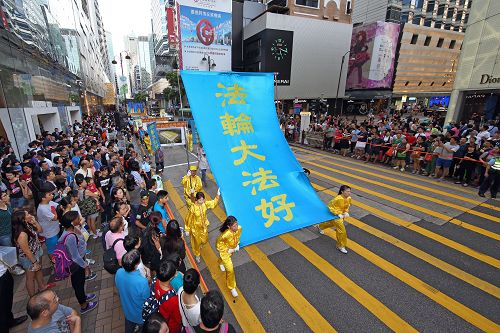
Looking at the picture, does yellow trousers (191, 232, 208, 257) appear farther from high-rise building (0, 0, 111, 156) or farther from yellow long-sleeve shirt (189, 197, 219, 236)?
high-rise building (0, 0, 111, 156)

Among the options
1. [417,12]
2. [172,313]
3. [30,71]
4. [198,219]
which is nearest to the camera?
[172,313]

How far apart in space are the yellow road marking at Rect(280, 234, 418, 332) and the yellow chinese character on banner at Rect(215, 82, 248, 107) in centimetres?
373

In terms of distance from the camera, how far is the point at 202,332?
2213mm

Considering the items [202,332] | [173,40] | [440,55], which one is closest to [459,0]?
[440,55]

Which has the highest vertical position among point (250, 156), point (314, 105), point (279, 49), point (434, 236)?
point (279, 49)

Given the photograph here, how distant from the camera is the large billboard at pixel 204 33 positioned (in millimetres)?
23936

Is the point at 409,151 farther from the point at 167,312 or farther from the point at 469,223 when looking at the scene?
the point at 167,312

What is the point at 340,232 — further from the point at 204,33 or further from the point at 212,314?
the point at 204,33

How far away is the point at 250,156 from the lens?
18.4 ft

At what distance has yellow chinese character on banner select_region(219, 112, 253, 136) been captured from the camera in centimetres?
544

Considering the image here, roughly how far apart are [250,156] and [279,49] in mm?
38169


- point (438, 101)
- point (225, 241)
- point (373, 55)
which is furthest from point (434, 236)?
point (438, 101)

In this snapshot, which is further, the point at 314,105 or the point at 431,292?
the point at 314,105

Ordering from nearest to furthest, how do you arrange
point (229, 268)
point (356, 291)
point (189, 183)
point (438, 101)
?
1. point (229, 268)
2. point (356, 291)
3. point (189, 183)
4. point (438, 101)
